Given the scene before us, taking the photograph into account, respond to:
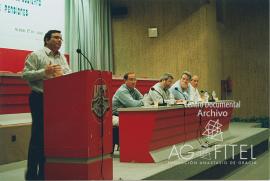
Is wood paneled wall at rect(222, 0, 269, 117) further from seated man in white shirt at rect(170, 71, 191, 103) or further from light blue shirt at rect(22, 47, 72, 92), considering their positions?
light blue shirt at rect(22, 47, 72, 92)

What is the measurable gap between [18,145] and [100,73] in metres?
1.74

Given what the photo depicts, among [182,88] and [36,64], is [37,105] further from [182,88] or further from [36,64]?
[182,88]

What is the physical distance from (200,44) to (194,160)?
14.9 feet

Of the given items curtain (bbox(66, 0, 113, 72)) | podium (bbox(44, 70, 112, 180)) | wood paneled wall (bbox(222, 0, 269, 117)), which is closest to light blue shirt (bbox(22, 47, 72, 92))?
podium (bbox(44, 70, 112, 180))

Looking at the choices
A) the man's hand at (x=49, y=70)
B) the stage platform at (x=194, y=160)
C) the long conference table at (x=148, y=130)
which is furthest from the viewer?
the long conference table at (x=148, y=130)

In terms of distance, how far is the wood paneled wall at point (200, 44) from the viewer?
870cm

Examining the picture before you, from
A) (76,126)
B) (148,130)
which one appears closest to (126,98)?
(148,130)

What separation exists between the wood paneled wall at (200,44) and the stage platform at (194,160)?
8.04 feet

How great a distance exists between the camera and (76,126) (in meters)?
2.82

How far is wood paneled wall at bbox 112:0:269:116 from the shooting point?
28.5 ft

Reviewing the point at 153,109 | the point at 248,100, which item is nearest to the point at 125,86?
the point at 153,109

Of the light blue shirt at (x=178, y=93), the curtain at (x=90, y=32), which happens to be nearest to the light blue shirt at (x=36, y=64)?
the light blue shirt at (x=178, y=93)

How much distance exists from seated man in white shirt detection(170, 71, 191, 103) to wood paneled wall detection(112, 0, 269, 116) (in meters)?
2.71

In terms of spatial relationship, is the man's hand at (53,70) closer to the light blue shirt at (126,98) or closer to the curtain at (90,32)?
the light blue shirt at (126,98)
